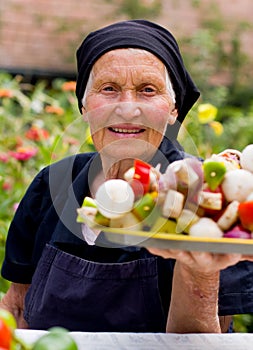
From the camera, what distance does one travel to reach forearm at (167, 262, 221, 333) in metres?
1.26

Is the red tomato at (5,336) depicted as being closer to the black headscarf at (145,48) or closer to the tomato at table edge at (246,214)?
the tomato at table edge at (246,214)

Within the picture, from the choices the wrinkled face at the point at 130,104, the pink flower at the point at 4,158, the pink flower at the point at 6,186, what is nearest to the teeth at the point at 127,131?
the wrinkled face at the point at 130,104

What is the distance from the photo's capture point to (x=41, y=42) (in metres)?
6.45

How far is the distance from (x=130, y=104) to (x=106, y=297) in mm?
372

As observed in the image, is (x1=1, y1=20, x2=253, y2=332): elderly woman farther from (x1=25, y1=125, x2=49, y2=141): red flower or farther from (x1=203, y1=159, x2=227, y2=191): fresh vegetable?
(x1=25, y1=125, x2=49, y2=141): red flower

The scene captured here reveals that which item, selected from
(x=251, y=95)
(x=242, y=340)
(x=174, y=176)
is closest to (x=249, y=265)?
(x=242, y=340)

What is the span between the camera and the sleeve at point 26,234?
1711mm

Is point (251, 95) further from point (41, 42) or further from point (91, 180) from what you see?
point (91, 180)

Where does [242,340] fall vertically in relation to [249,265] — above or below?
below

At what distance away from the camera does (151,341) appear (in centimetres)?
133

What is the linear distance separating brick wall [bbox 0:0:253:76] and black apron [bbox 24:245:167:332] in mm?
4904

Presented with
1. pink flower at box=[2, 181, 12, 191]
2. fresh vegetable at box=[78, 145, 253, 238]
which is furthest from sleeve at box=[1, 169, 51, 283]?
pink flower at box=[2, 181, 12, 191]

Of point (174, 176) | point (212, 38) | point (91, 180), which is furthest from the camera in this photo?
point (212, 38)

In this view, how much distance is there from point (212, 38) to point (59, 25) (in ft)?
4.08
